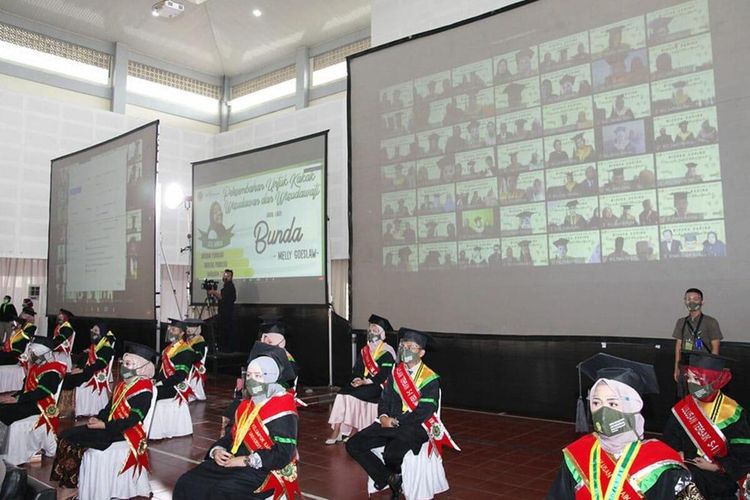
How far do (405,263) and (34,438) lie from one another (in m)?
4.64

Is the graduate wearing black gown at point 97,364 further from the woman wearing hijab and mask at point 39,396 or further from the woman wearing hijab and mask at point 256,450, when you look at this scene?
the woman wearing hijab and mask at point 256,450

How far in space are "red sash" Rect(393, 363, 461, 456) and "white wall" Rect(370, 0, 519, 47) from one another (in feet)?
23.1

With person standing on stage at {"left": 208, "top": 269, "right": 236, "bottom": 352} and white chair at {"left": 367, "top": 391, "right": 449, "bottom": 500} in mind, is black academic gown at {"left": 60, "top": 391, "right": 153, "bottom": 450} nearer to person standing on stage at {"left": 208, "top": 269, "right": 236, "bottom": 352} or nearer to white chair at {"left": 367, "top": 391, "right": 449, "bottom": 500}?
white chair at {"left": 367, "top": 391, "right": 449, "bottom": 500}

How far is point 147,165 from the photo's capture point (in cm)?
1055

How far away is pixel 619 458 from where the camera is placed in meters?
2.32

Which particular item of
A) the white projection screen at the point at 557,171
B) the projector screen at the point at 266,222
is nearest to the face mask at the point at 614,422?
the white projection screen at the point at 557,171

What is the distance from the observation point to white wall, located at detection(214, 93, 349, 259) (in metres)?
12.1

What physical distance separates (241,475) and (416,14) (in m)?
8.99

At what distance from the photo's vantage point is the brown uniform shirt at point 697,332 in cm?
536

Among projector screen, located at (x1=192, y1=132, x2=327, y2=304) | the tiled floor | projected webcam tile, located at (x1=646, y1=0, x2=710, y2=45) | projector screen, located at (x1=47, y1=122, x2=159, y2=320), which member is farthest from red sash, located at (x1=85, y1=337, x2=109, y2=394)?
projected webcam tile, located at (x1=646, y1=0, x2=710, y2=45)

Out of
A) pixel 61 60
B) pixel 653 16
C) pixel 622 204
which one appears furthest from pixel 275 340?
pixel 61 60

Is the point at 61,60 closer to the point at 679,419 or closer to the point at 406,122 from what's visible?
the point at 406,122

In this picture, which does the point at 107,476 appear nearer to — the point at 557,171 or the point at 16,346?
the point at 557,171

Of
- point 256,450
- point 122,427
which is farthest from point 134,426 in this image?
point 256,450
